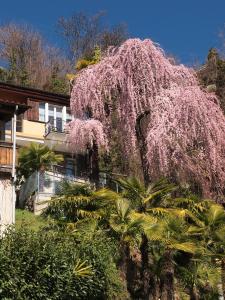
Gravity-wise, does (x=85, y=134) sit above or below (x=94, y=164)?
above

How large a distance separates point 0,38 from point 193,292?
46.9m

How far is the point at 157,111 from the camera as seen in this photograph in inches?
1061

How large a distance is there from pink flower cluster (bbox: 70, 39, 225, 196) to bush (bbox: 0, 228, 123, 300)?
28.3ft

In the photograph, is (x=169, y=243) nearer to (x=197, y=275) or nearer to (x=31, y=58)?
(x=197, y=275)

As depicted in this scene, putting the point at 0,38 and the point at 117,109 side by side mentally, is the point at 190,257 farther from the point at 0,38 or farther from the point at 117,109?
the point at 0,38

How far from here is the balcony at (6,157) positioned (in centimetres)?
2547

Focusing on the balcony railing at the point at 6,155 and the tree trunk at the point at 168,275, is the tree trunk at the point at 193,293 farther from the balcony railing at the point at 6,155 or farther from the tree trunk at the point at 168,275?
the balcony railing at the point at 6,155

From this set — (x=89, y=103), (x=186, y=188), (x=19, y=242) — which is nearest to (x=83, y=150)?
(x=89, y=103)

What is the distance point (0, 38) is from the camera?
61.1 metres

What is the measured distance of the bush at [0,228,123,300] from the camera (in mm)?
15500

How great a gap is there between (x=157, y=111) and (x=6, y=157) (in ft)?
23.2

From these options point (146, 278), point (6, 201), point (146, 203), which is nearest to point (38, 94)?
point (6, 201)

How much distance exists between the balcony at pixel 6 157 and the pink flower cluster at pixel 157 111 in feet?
11.6

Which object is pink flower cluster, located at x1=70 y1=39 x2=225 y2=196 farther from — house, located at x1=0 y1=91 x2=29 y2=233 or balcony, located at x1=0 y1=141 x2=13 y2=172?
balcony, located at x1=0 y1=141 x2=13 y2=172
